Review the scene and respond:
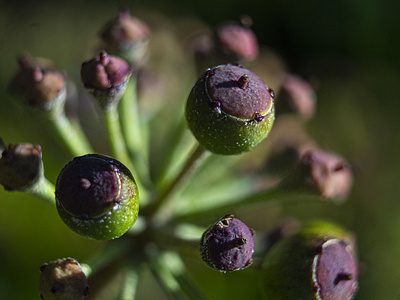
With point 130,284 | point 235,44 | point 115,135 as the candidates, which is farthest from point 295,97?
point 130,284

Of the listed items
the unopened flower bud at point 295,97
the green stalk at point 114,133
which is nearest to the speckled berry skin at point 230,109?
the green stalk at point 114,133

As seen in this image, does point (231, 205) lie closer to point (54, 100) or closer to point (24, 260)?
point (54, 100)

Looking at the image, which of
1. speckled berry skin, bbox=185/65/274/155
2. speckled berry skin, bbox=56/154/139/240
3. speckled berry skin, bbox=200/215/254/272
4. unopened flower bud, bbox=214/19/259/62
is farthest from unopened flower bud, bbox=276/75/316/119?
speckled berry skin, bbox=56/154/139/240

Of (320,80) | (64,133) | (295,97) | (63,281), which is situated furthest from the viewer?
A: (320,80)

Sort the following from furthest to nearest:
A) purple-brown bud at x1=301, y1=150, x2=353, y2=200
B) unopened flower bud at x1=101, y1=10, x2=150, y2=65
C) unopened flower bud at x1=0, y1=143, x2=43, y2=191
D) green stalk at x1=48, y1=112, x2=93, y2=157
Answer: unopened flower bud at x1=101, y1=10, x2=150, y2=65, purple-brown bud at x1=301, y1=150, x2=353, y2=200, green stalk at x1=48, y1=112, x2=93, y2=157, unopened flower bud at x1=0, y1=143, x2=43, y2=191

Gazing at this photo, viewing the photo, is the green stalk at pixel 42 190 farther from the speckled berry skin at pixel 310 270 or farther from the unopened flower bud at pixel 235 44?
the unopened flower bud at pixel 235 44

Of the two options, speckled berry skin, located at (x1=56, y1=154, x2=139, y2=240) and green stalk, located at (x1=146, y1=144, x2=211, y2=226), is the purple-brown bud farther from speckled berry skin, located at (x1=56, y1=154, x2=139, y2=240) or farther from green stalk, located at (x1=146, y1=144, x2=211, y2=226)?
speckled berry skin, located at (x1=56, y1=154, x2=139, y2=240)

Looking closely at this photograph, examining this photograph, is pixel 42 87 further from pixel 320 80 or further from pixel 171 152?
pixel 320 80
